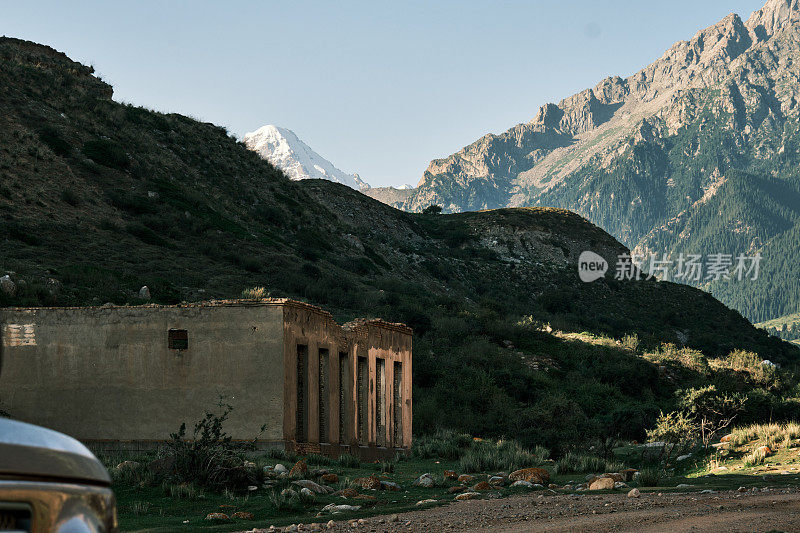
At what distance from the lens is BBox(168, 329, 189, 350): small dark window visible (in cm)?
2423

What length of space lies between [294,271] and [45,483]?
52.3m

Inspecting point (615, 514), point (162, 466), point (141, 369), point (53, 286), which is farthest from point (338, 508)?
point (53, 286)

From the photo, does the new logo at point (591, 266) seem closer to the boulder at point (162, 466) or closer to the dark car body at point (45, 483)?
the boulder at point (162, 466)

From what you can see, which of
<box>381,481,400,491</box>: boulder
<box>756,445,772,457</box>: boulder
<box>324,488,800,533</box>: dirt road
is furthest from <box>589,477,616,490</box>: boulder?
<box>756,445,772,457</box>: boulder

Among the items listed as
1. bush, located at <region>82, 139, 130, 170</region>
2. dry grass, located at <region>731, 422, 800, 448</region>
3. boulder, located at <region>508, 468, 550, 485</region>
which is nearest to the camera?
→ boulder, located at <region>508, 468, 550, 485</region>

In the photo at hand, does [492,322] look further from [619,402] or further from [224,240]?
[224,240]

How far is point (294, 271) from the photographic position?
54500 mm

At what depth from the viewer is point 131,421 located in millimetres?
24281

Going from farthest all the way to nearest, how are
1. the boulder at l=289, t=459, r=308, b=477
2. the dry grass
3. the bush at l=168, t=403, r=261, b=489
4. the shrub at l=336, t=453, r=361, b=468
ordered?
the shrub at l=336, t=453, r=361, b=468, the dry grass, the boulder at l=289, t=459, r=308, b=477, the bush at l=168, t=403, r=261, b=489

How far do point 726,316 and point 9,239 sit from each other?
6940 cm

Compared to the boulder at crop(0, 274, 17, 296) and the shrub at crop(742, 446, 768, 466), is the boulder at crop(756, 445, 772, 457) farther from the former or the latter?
the boulder at crop(0, 274, 17, 296)

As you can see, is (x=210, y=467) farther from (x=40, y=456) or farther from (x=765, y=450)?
(x=40, y=456)

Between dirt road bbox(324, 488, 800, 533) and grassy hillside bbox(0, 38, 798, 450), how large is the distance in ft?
72.4

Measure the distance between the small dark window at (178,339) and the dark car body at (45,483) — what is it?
22.1 meters
